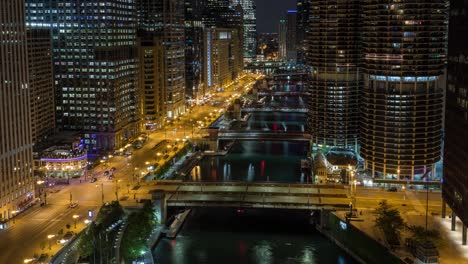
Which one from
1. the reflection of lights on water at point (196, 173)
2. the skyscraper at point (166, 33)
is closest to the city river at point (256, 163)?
the reflection of lights on water at point (196, 173)

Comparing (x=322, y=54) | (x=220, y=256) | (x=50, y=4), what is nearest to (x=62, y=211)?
(x=220, y=256)

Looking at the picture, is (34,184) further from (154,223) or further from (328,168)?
(328,168)

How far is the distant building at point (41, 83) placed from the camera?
407ft

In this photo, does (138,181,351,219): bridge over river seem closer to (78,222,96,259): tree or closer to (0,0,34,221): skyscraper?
(0,0,34,221): skyscraper

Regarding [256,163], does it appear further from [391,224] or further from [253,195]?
[391,224]

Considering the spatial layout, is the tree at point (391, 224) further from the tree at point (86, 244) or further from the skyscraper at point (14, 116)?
the skyscraper at point (14, 116)

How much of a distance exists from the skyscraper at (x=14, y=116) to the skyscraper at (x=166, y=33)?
8004cm

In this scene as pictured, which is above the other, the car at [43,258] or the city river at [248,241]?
the car at [43,258]

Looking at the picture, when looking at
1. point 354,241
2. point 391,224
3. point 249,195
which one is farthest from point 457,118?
point 249,195

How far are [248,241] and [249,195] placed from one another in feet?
36.0

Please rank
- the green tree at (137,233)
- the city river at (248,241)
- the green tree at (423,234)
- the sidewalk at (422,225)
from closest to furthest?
1. the green tree at (423,234)
2. the sidewalk at (422,225)
3. the green tree at (137,233)
4. the city river at (248,241)

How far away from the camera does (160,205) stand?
302 ft

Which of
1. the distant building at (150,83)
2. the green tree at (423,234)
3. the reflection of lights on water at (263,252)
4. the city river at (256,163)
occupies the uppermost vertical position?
the distant building at (150,83)

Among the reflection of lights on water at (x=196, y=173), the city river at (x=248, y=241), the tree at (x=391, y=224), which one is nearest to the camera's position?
the tree at (x=391, y=224)
